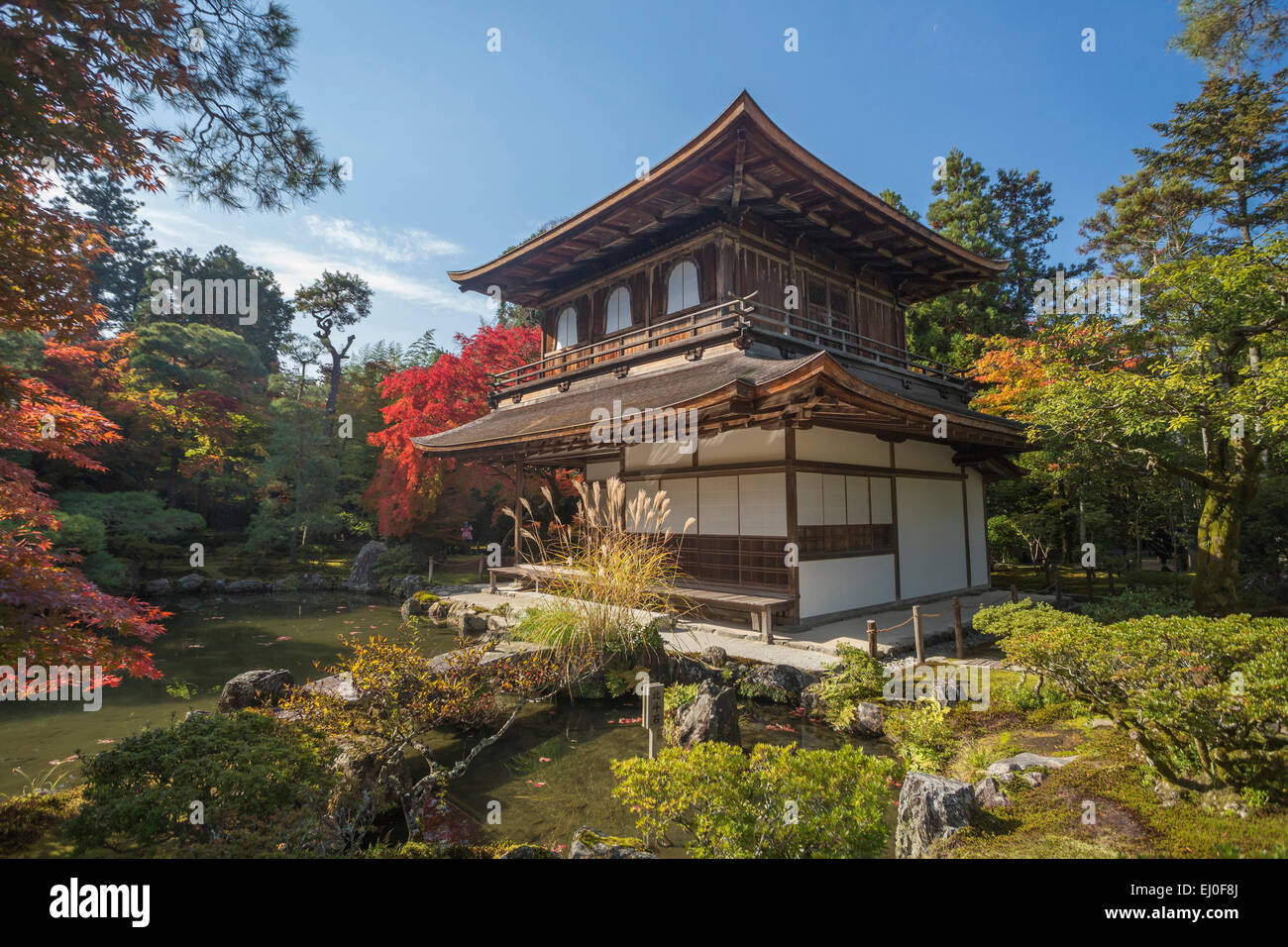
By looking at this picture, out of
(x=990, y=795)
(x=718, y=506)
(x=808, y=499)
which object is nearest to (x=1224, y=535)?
(x=808, y=499)

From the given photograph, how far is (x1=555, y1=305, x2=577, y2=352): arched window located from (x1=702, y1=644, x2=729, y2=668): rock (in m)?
8.03

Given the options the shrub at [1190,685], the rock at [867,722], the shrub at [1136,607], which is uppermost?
the shrub at [1190,685]

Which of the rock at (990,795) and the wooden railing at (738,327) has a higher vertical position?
the wooden railing at (738,327)

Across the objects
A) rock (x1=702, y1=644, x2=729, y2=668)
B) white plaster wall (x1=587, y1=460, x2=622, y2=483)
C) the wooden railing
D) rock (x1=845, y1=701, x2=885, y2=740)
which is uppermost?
the wooden railing

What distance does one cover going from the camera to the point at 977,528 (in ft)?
35.3

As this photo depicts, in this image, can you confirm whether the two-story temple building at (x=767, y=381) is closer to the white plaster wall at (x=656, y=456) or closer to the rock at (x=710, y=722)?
the white plaster wall at (x=656, y=456)

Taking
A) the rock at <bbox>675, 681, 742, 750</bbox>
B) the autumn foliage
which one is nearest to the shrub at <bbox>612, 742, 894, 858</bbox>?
the rock at <bbox>675, 681, 742, 750</bbox>

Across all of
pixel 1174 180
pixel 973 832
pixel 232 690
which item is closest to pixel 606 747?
pixel 973 832

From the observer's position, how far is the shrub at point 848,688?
5.01m

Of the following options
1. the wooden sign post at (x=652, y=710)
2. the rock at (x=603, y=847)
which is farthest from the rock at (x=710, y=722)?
the rock at (x=603, y=847)

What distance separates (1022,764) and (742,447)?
A: 5.30 metres

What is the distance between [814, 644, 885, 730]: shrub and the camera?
5.01 m

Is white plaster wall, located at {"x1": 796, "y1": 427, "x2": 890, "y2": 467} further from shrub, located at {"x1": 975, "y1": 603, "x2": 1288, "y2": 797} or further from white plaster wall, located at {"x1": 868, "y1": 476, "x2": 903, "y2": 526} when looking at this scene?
shrub, located at {"x1": 975, "y1": 603, "x2": 1288, "y2": 797}

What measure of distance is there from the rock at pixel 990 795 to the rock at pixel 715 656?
9.94 feet
